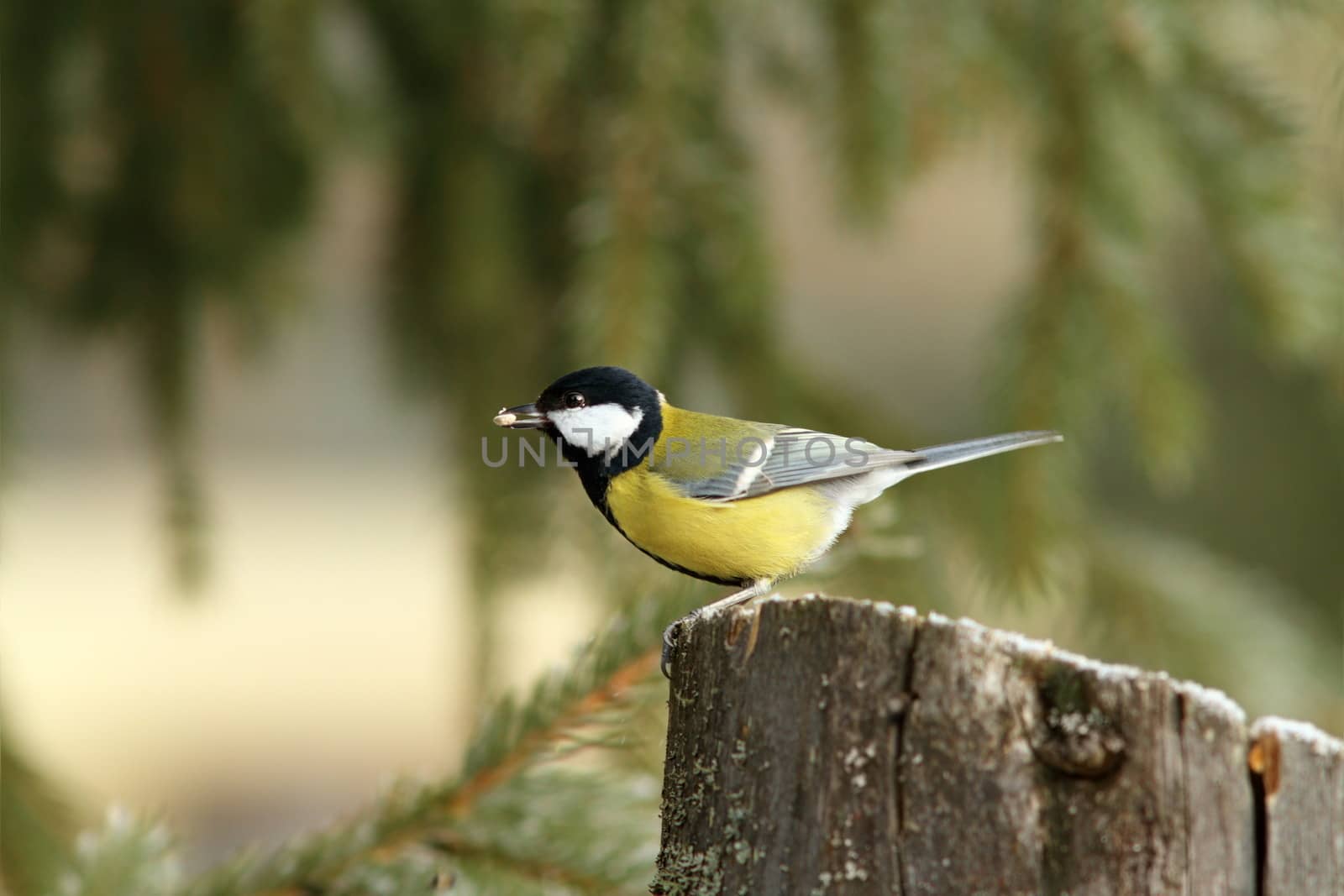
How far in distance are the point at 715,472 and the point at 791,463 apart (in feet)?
0.35

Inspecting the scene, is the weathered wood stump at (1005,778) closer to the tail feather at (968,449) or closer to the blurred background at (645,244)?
the blurred background at (645,244)

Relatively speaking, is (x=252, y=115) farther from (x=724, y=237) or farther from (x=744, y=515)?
(x=744, y=515)

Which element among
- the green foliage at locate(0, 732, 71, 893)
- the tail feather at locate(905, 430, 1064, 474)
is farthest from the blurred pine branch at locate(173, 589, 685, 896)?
the green foliage at locate(0, 732, 71, 893)

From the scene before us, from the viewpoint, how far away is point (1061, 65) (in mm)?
1720

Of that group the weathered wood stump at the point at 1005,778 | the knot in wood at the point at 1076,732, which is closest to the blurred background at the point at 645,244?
the weathered wood stump at the point at 1005,778

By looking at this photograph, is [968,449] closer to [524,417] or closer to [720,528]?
[720,528]

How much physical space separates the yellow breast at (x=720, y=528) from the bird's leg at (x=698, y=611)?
1cm

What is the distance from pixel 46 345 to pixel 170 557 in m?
0.48

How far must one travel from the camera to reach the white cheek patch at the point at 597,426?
4.77 ft

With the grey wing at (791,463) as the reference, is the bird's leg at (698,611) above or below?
below

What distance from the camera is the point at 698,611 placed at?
45.9 inches

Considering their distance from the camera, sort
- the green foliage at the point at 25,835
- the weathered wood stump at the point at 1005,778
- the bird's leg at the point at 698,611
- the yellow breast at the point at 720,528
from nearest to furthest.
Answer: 1. the weathered wood stump at the point at 1005,778
2. the bird's leg at the point at 698,611
3. the yellow breast at the point at 720,528
4. the green foliage at the point at 25,835

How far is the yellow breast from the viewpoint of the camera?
1.41m

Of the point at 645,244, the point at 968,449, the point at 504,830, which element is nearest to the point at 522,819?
the point at 504,830
